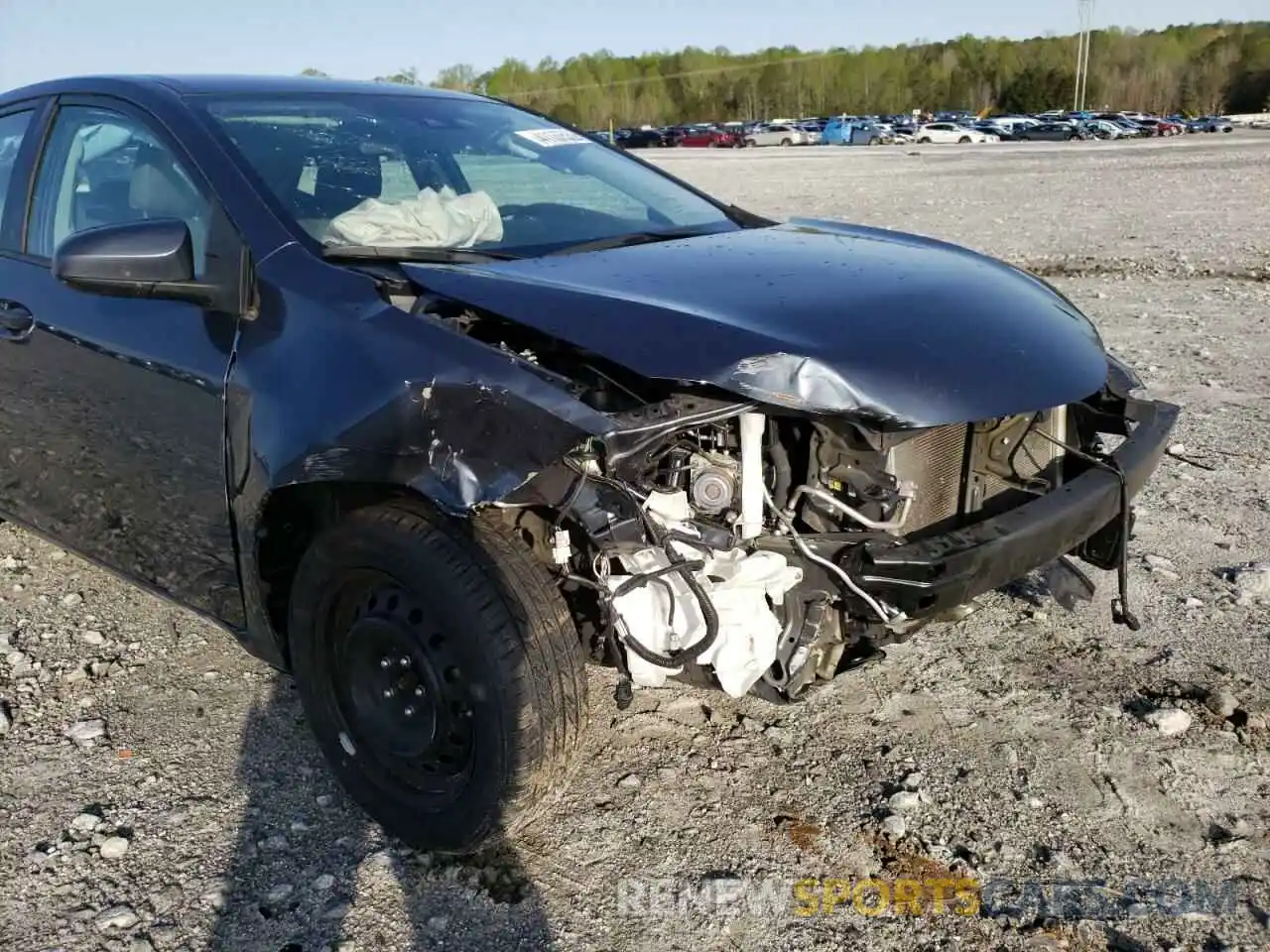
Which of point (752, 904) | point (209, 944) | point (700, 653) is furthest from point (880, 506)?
point (209, 944)

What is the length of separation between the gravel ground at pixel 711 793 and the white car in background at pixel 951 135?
5519 centimetres

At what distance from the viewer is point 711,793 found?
9.05 ft

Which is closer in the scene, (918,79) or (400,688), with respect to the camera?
(400,688)

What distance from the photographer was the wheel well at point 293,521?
8.04 ft

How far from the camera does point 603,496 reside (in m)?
2.24

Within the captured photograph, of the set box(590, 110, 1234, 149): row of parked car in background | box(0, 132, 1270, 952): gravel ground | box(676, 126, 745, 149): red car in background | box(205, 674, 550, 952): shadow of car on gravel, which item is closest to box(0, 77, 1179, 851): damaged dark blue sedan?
box(205, 674, 550, 952): shadow of car on gravel

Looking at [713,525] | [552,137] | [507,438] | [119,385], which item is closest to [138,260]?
[119,385]

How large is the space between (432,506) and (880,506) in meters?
1.00

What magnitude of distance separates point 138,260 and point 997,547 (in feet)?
6.80

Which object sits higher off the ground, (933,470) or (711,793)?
(933,470)

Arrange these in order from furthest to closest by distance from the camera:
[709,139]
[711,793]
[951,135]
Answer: [709,139] → [951,135] → [711,793]

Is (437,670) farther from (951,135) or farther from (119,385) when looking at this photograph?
(951,135)

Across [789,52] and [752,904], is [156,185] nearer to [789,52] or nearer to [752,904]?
[752,904]

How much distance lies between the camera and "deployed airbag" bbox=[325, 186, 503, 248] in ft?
9.00
